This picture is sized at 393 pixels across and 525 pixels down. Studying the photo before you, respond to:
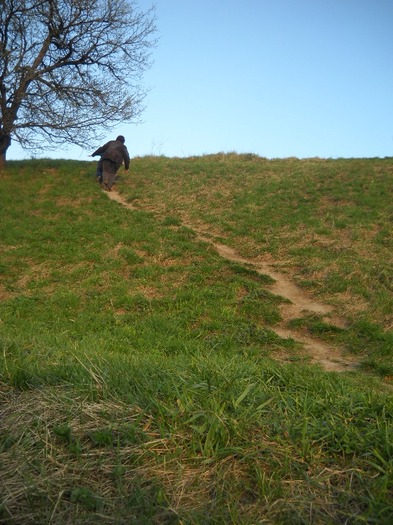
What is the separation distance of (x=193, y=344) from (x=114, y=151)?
36.8ft

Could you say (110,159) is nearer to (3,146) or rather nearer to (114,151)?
(114,151)

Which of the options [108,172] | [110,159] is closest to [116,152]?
[110,159]

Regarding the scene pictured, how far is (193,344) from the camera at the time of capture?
797 centimetres

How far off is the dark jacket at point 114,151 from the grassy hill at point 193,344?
0.87 metres

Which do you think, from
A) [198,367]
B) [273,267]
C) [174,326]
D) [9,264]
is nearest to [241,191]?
[273,267]

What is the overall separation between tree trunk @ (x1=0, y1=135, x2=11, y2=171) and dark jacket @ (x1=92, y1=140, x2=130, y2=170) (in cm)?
350

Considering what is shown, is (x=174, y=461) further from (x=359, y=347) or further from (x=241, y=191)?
(x=241, y=191)

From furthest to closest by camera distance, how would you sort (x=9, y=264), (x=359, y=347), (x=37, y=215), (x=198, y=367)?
1. (x=37, y=215)
2. (x=9, y=264)
3. (x=359, y=347)
4. (x=198, y=367)

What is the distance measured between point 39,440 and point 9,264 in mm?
9667

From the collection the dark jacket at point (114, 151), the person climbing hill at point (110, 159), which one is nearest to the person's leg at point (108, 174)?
the person climbing hill at point (110, 159)

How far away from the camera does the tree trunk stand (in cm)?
1954

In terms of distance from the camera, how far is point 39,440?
3439mm

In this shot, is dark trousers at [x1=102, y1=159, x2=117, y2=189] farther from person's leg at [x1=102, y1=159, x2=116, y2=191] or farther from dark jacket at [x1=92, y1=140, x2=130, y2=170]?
dark jacket at [x1=92, y1=140, x2=130, y2=170]

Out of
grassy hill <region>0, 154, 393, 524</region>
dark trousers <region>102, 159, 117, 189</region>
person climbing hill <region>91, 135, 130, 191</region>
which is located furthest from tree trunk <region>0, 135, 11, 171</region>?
dark trousers <region>102, 159, 117, 189</region>
